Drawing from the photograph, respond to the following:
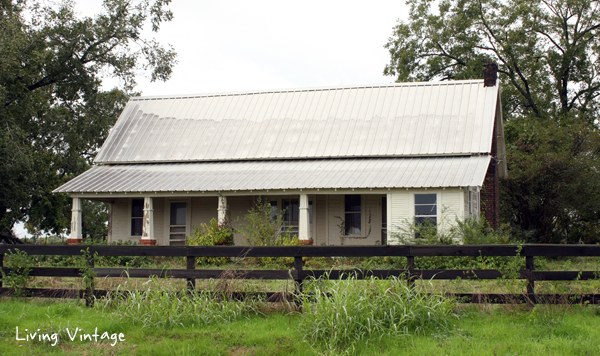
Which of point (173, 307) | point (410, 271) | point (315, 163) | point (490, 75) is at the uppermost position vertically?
point (490, 75)

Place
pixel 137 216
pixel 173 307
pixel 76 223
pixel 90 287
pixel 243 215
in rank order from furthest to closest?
pixel 137 216
pixel 243 215
pixel 76 223
pixel 90 287
pixel 173 307

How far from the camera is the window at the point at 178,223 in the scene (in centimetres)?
2170

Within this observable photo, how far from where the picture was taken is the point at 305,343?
6793 mm

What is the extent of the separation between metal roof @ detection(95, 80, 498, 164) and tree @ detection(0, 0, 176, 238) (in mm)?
2118

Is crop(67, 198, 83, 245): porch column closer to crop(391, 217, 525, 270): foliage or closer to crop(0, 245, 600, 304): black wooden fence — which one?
crop(391, 217, 525, 270): foliage

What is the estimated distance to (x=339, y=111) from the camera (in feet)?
74.8

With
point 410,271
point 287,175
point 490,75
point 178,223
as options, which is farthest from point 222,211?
point 410,271

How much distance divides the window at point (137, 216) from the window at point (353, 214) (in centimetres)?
787

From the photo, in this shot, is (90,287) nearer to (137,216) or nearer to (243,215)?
(243,215)

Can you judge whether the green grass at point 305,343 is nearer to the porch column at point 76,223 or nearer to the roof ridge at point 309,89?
the porch column at point 76,223

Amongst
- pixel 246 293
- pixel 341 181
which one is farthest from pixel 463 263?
pixel 246 293

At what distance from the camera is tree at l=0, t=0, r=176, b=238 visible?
21.0 m

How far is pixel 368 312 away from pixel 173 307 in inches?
101

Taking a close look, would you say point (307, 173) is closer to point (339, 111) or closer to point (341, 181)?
point (341, 181)
